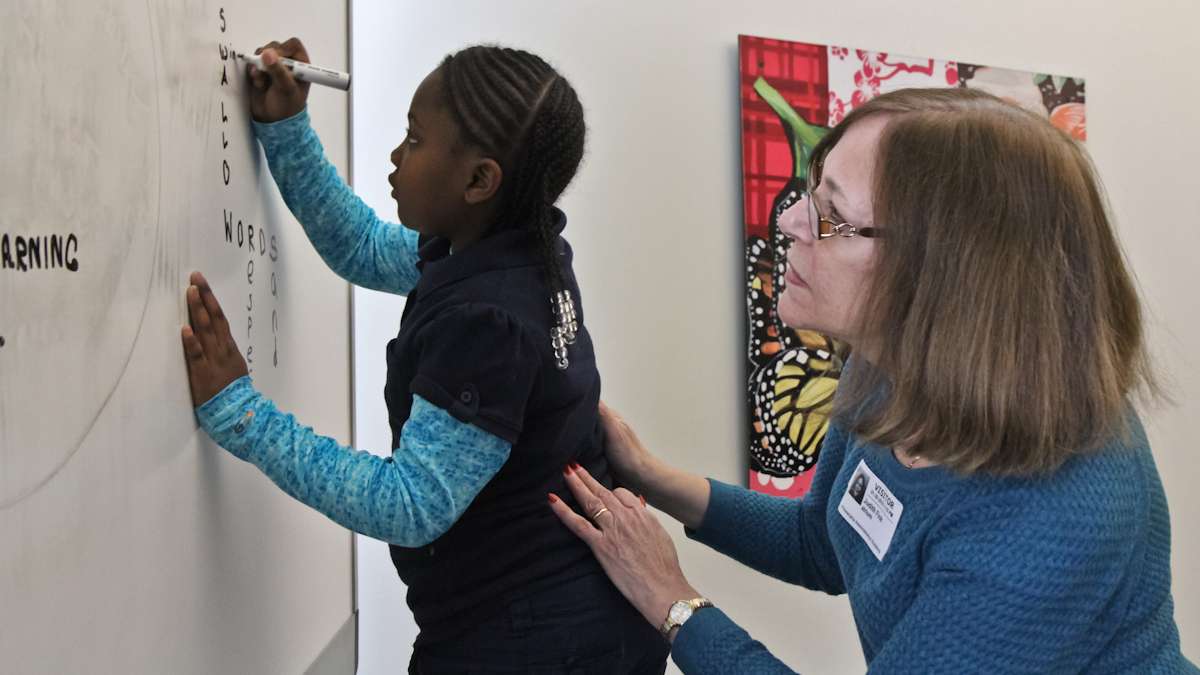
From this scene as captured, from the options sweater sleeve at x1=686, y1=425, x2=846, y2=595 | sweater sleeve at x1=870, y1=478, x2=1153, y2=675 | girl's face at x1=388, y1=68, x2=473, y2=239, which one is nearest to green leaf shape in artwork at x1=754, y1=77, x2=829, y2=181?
sweater sleeve at x1=686, y1=425, x2=846, y2=595

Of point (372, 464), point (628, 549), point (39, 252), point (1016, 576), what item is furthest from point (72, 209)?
point (1016, 576)

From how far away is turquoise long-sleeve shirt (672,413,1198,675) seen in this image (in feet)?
2.63

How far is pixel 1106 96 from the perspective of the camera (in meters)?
2.30

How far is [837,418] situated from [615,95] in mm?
1052

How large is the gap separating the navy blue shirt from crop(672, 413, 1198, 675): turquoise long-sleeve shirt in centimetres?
20

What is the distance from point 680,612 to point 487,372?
0.35m

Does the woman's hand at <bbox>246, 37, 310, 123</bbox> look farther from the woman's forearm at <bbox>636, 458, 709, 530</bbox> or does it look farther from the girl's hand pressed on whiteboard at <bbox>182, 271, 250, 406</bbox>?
the woman's forearm at <bbox>636, 458, 709, 530</bbox>

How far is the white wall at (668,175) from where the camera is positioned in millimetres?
1727

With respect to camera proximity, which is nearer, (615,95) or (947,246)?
(947,246)

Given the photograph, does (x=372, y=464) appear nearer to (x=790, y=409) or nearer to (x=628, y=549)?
(x=628, y=549)

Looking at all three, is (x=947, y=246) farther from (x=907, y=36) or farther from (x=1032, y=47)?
(x=1032, y=47)

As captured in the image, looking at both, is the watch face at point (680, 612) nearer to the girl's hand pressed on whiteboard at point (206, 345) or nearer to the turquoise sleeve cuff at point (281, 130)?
the girl's hand pressed on whiteboard at point (206, 345)

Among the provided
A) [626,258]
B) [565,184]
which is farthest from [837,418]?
[626,258]

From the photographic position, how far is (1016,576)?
80 centimetres
